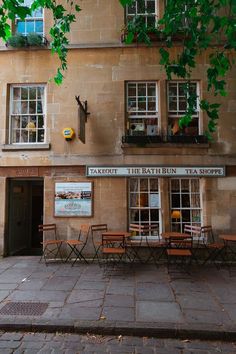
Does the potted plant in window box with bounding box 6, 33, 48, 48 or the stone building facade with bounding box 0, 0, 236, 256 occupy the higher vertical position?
the potted plant in window box with bounding box 6, 33, 48, 48

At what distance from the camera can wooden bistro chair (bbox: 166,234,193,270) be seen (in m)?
8.63

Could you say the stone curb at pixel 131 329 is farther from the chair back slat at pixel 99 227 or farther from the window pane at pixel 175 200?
the window pane at pixel 175 200

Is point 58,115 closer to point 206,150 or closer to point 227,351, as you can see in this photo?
point 206,150

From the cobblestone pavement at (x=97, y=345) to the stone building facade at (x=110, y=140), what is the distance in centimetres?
518

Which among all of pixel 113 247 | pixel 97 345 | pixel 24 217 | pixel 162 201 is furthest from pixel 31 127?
pixel 97 345

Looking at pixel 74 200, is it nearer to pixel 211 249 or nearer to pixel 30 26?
pixel 211 249

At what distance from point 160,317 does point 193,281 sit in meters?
2.44

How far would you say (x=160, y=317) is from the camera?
5.75m


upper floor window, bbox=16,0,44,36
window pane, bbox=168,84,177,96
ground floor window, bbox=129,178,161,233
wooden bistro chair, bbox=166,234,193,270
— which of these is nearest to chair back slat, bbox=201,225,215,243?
wooden bistro chair, bbox=166,234,193,270

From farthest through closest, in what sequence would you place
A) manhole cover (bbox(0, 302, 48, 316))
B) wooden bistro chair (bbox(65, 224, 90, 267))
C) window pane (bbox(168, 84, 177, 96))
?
1. window pane (bbox(168, 84, 177, 96))
2. wooden bistro chair (bbox(65, 224, 90, 267))
3. manhole cover (bbox(0, 302, 48, 316))

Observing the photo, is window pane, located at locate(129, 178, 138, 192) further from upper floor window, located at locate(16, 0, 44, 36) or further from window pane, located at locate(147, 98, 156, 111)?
upper floor window, located at locate(16, 0, 44, 36)

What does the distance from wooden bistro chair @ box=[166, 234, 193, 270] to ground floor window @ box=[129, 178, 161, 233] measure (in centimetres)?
115

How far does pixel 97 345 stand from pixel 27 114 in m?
8.06

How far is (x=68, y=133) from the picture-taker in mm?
10391
